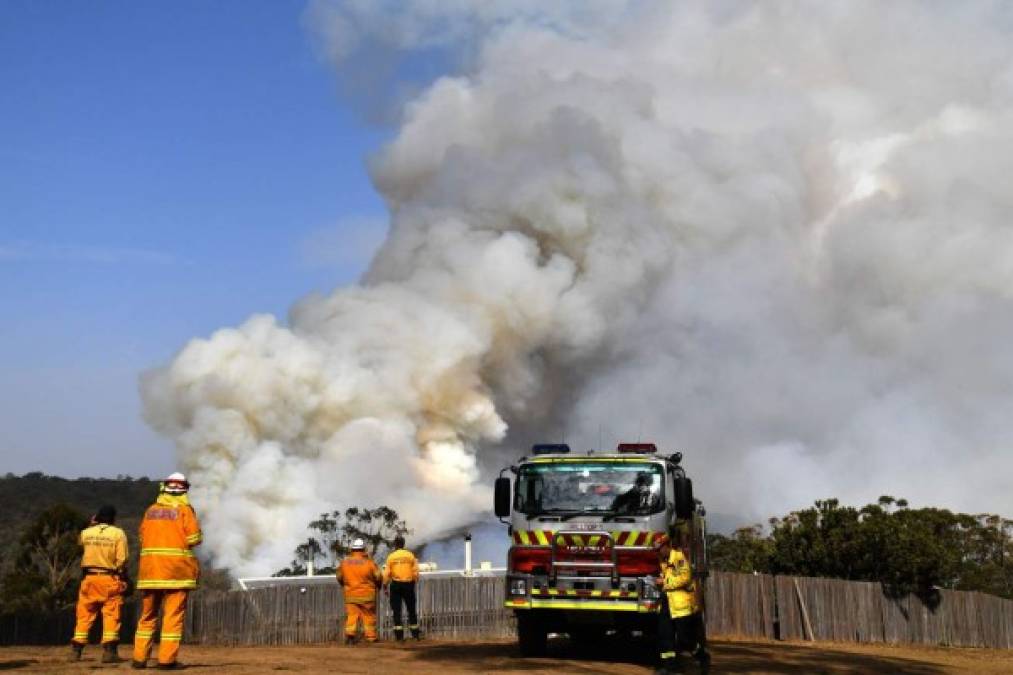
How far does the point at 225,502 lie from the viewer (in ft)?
226

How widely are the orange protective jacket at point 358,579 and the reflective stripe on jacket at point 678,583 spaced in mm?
7616

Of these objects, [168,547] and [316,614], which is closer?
[168,547]

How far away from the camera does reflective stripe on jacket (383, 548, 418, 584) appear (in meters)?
24.9

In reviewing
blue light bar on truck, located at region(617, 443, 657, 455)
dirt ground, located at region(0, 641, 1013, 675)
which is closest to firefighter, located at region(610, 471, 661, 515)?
blue light bar on truck, located at region(617, 443, 657, 455)

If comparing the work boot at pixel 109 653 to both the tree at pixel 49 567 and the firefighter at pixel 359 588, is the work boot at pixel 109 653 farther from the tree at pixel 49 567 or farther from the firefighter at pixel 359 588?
the tree at pixel 49 567

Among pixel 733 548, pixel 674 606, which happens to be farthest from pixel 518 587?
pixel 733 548

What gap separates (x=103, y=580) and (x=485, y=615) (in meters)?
14.7

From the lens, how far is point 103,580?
54.7ft

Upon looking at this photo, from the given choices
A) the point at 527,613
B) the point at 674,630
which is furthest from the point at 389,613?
the point at 674,630

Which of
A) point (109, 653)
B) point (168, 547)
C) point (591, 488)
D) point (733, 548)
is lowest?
point (109, 653)

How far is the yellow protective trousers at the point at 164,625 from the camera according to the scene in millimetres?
15062

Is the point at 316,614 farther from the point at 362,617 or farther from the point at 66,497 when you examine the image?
the point at 66,497

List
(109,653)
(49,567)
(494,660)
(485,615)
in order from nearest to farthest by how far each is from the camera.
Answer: (109,653) → (494,660) → (485,615) → (49,567)

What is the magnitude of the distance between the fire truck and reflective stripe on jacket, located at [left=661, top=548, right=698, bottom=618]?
160cm
